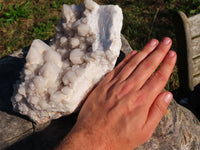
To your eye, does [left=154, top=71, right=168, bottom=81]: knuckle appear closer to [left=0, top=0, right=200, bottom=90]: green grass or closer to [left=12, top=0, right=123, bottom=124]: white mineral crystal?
[left=12, top=0, right=123, bottom=124]: white mineral crystal

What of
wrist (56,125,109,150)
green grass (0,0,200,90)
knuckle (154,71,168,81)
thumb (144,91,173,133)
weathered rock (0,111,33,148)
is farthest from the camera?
green grass (0,0,200,90)

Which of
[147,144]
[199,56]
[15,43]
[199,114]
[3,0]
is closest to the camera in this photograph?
[147,144]

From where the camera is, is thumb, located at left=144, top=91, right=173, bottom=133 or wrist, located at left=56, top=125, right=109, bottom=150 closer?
wrist, located at left=56, top=125, right=109, bottom=150

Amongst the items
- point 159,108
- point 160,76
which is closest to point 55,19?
point 160,76

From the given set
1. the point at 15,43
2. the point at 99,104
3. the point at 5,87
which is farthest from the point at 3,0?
the point at 99,104

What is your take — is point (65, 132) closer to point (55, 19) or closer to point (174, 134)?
point (174, 134)

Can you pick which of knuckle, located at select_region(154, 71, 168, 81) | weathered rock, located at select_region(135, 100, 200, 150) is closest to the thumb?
knuckle, located at select_region(154, 71, 168, 81)

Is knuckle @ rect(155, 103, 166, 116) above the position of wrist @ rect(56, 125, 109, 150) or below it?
above

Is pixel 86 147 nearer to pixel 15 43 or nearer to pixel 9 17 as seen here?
pixel 15 43
